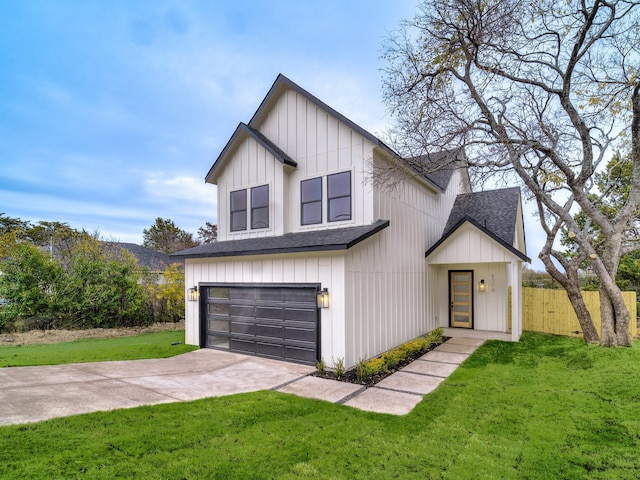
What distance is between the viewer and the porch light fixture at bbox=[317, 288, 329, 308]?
305 inches

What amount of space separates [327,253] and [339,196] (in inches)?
85.8

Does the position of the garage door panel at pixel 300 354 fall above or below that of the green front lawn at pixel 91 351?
above

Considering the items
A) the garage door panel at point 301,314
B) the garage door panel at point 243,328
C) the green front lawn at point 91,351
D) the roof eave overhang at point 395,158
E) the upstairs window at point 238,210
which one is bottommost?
the green front lawn at point 91,351

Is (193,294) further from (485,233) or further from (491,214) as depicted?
(491,214)

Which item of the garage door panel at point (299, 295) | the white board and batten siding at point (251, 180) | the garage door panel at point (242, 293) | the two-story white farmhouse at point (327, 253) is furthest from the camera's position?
the white board and batten siding at point (251, 180)

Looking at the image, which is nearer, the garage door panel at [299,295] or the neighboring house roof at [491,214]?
the garage door panel at [299,295]

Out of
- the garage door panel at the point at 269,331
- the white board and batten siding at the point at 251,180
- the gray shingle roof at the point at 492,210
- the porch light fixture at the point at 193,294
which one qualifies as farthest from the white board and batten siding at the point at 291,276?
the gray shingle roof at the point at 492,210

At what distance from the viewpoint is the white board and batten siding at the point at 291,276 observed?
24.9 feet

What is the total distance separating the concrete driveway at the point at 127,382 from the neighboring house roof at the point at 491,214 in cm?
704

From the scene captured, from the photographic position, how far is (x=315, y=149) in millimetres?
9820

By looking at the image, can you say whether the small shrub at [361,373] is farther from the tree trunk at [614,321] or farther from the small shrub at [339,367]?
the tree trunk at [614,321]

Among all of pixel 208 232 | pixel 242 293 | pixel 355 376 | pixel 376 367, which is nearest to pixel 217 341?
pixel 242 293

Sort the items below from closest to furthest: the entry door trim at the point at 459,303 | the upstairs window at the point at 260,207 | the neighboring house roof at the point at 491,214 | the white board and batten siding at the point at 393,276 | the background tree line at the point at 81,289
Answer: the white board and batten siding at the point at 393,276, the upstairs window at the point at 260,207, the neighboring house roof at the point at 491,214, the background tree line at the point at 81,289, the entry door trim at the point at 459,303

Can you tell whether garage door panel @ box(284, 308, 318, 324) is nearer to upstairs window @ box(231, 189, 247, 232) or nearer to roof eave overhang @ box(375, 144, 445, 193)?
upstairs window @ box(231, 189, 247, 232)
